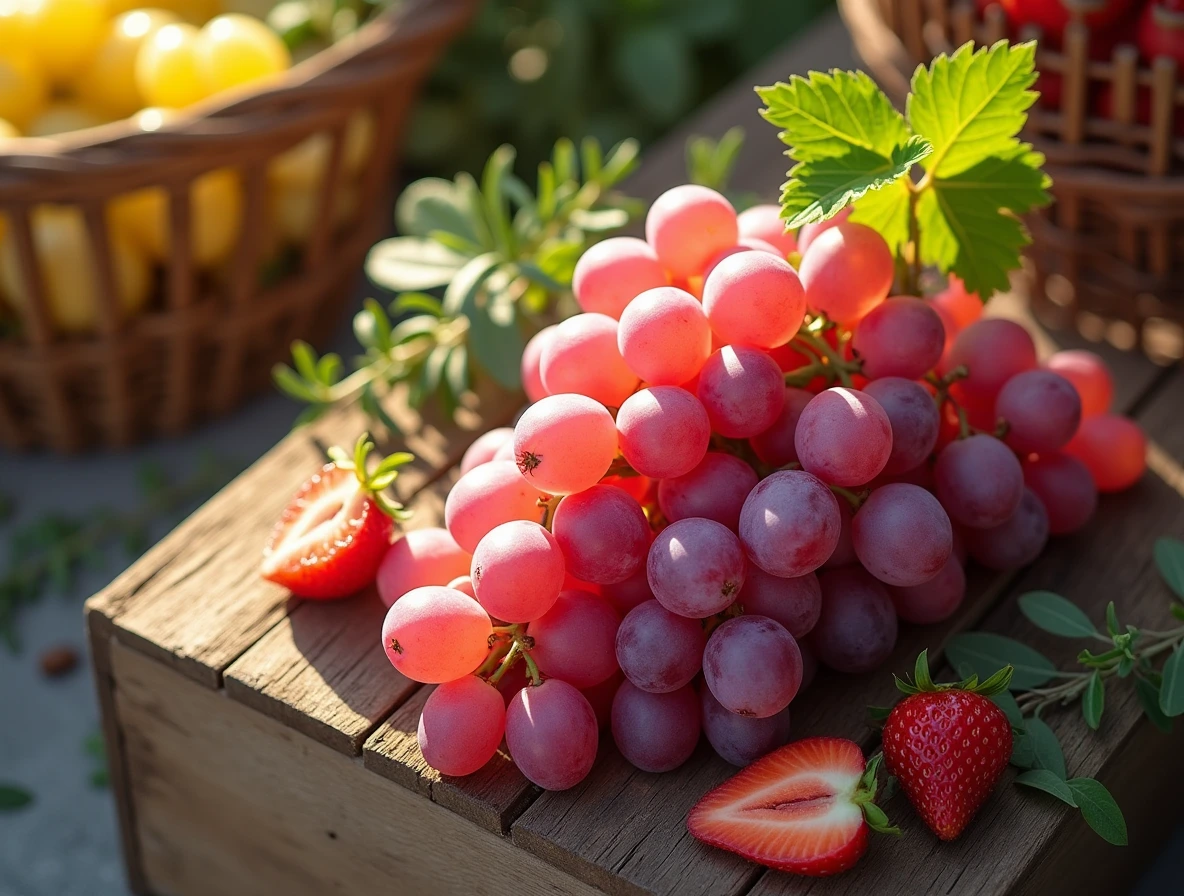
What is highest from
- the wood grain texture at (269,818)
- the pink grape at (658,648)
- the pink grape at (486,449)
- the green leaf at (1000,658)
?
the pink grape at (486,449)

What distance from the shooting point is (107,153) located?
1118 mm

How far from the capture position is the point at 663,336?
73 cm

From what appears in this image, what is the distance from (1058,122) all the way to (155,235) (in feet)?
2.92

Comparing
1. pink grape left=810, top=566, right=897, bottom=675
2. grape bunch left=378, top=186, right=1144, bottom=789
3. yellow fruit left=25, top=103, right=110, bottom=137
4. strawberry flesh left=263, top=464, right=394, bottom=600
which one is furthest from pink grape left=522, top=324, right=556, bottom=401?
yellow fruit left=25, top=103, right=110, bottom=137

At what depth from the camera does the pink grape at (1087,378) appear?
93 centimetres

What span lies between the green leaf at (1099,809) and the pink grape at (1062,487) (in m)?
0.22

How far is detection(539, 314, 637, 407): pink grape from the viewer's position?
76 cm

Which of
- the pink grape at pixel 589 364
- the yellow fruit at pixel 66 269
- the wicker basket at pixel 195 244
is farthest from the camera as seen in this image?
the yellow fruit at pixel 66 269

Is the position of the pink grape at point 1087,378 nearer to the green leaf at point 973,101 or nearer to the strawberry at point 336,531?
the green leaf at point 973,101

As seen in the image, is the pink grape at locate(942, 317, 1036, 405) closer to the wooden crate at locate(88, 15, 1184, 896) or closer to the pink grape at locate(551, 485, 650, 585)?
the wooden crate at locate(88, 15, 1184, 896)

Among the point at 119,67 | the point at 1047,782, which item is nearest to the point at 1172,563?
the point at 1047,782

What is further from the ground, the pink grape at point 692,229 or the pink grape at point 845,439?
the pink grape at point 692,229

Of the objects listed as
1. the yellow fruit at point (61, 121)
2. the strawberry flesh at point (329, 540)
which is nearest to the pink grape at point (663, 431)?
the strawberry flesh at point (329, 540)

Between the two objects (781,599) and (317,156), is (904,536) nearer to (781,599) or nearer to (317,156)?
(781,599)
